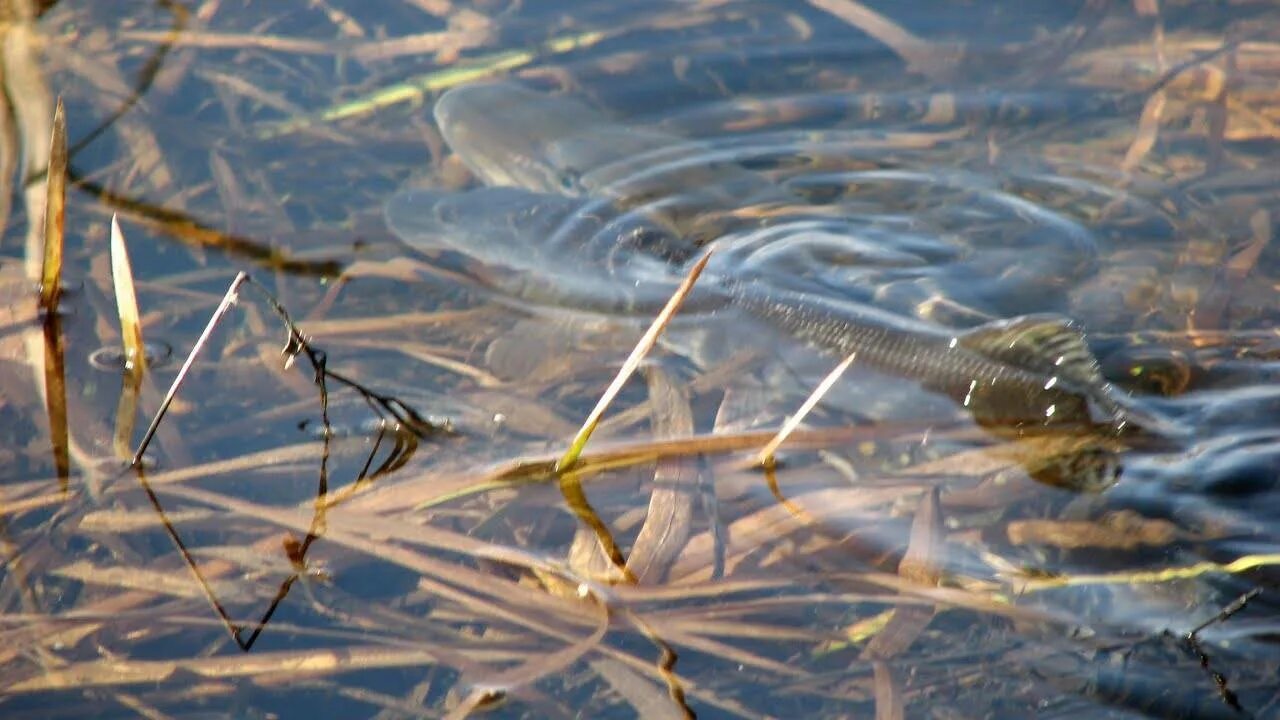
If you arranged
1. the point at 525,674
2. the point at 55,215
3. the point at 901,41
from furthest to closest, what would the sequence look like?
1. the point at 901,41
2. the point at 55,215
3. the point at 525,674

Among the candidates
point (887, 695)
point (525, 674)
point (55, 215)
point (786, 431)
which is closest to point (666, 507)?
point (786, 431)

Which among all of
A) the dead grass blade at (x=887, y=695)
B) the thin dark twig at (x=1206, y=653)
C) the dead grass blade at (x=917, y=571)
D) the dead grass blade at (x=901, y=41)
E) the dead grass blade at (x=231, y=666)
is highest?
the dead grass blade at (x=901, y=41)

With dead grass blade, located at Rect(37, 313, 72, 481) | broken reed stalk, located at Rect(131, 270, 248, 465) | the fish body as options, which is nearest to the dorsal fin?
the fish body

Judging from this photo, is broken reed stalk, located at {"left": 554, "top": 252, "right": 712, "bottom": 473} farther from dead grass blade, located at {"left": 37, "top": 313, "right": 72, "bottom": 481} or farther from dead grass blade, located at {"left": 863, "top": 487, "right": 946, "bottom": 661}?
dead grass blade, located at {"left": 37, "top": 313, "right": 72, "bottom": 481}

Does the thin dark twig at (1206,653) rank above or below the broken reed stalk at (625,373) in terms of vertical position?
below

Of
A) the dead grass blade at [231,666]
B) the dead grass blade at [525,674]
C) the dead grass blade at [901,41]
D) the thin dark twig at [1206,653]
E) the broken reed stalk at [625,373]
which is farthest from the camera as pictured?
the dead grass blade at [901,41]

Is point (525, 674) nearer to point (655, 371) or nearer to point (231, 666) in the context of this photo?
point (231, 666)

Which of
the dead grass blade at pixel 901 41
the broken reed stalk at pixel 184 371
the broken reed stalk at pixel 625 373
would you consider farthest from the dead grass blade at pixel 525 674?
the dead grass blade at pixel 901 41

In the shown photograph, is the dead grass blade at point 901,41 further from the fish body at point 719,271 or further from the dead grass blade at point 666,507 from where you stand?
the dead grass blade at point 666,507
